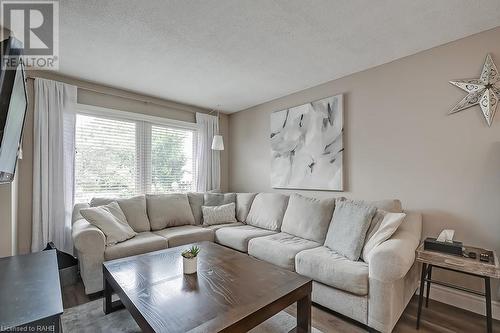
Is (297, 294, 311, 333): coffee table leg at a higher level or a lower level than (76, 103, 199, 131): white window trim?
lower

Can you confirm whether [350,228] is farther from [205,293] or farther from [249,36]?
[249,36]

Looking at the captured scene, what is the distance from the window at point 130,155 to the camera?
3184 millimetres

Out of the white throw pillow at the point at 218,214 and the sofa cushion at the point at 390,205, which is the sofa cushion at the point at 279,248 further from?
the white throw pillow at the point at 218,214

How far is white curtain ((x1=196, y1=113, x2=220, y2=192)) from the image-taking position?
167 inches


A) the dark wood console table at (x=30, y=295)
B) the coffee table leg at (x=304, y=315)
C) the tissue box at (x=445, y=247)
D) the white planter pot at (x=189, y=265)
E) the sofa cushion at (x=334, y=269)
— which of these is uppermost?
the dark wood console table at (x=30, y=295)

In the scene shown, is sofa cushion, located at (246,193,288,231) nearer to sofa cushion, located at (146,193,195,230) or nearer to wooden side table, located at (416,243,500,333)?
sofa cushion, located at (146,193,195,230)

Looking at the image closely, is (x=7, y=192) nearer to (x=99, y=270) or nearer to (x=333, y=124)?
(x=99, y=270)

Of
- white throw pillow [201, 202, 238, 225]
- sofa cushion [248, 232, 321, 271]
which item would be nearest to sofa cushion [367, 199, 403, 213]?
sofa cushion [248, 232, 321, 271]

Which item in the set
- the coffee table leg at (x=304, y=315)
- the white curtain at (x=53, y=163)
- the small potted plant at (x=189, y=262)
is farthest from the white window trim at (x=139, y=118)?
the coffee table leg at (x=304, y=315)

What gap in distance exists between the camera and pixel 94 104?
3242 millimetres

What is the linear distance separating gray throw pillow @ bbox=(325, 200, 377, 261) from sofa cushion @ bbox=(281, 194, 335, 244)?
16 centimetres

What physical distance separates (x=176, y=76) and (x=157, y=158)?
1412 mm

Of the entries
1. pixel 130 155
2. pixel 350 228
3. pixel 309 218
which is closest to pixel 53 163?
pixel 130 155

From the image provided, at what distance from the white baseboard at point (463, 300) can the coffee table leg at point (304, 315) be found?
5.00 feet
